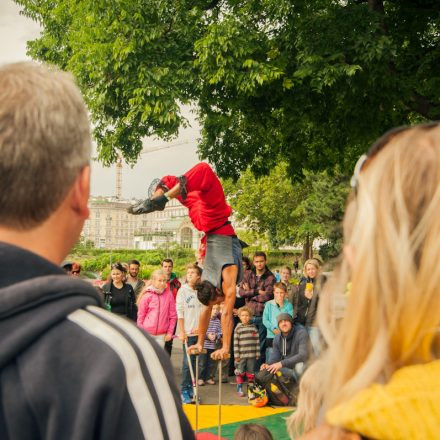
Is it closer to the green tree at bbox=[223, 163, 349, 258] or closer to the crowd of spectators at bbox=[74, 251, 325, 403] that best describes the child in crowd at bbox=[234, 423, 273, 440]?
the crowd of spectators at bbox=[74, 251, 325, 403]

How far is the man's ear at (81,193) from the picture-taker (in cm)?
113

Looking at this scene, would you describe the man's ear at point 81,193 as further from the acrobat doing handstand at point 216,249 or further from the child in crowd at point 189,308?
the child in crowd at point 189,308

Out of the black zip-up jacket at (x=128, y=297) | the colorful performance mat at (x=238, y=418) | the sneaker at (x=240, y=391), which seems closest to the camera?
the colorful performance mat at (x=238, y=418)

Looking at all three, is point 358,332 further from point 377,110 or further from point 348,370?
point 377,110

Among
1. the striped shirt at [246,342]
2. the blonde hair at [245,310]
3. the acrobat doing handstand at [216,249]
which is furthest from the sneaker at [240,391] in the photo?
the acrobat doing handstand at [216,249]

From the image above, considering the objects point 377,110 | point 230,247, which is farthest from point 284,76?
point 230,247

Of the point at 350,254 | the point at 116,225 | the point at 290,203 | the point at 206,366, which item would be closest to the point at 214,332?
the point at 206,366

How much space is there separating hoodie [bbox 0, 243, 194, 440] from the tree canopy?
24.5 ft

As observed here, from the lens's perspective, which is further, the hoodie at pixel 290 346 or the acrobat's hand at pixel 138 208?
the hoodie at pixel 290 346

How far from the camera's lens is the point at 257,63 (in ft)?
27.2

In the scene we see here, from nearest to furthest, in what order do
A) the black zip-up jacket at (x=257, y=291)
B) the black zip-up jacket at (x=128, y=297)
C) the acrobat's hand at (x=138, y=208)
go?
1. the acrobat's hand at (x=138, y=208)
2. the black zip-up jacket at (x=128, y=297)
3. the black zip-up jacket at (x=257, y=291)

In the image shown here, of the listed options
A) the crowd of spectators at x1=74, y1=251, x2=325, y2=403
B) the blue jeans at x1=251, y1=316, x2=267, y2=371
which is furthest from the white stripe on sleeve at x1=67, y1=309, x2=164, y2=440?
the blue jeans at x1=251, y1=316, x2=267, y2=371

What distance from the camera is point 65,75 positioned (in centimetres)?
122

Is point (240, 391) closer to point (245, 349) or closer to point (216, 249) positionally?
point (245, 349)
